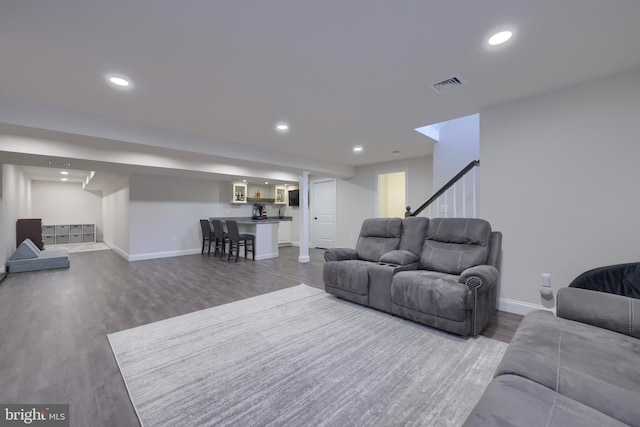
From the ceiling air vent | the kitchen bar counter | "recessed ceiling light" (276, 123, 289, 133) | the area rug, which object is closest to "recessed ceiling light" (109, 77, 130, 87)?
"recessed ceiling light" (276, 123, 289, 133)

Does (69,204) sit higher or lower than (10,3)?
lower

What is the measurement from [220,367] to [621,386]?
7.07 feet

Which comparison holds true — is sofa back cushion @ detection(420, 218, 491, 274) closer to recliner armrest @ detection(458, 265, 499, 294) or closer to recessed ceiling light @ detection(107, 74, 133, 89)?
recliner armrest @ detection(458, 265, 499, 294)

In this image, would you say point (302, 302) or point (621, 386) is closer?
point (621, 386)

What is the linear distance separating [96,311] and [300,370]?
268 centimetres

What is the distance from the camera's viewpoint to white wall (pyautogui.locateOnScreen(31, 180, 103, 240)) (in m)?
9.26

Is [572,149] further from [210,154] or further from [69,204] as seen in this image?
[69,204]

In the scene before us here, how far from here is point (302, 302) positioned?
10.7 feet

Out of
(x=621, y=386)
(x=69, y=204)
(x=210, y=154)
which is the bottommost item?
(x=621, y=386)

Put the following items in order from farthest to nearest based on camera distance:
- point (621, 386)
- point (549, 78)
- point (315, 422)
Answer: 1. point (549, 78)
2. point (315, 422)
3. point (621, 386)

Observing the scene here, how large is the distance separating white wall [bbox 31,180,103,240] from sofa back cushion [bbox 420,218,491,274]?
12319mm

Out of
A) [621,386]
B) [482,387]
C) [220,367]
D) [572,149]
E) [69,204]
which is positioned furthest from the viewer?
[69,204]

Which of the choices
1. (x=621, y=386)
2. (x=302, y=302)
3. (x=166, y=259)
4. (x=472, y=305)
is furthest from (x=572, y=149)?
(x=166, y=259)

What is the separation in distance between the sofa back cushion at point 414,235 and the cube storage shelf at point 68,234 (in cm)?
1198
